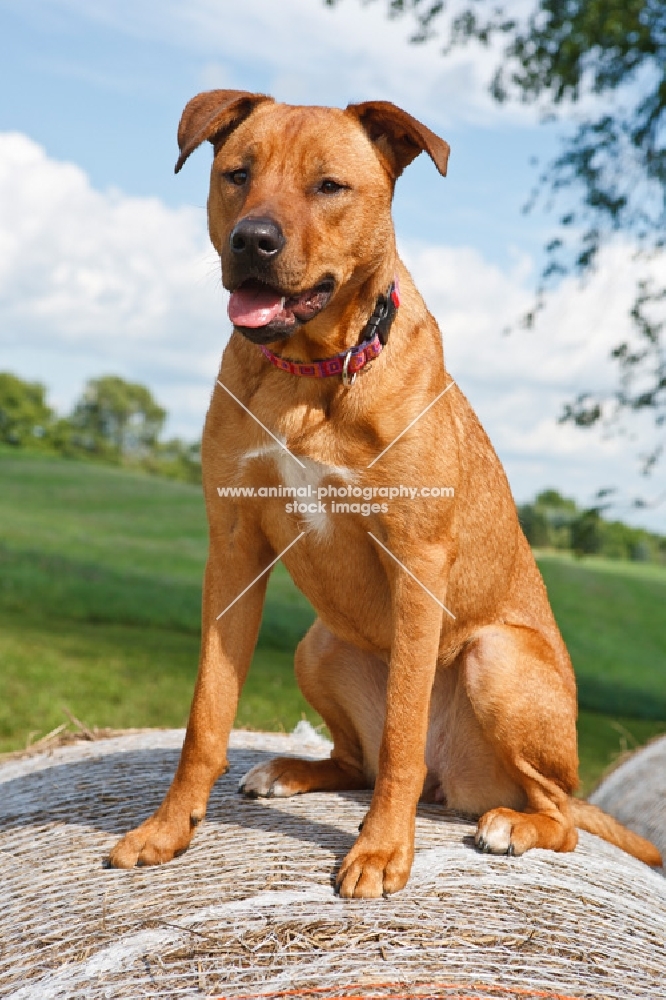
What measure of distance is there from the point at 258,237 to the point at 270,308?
256mm

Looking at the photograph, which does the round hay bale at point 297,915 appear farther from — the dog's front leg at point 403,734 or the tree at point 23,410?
the tree at point 23,410

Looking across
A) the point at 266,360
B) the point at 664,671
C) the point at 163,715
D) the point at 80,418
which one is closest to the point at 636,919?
the point at 266,360

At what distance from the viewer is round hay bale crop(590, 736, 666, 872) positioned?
5.96 meters

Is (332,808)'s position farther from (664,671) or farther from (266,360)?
(664,671)

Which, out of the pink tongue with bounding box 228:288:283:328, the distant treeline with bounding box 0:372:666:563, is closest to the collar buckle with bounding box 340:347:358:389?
the pink tongue with bounding box 228:288:283:328

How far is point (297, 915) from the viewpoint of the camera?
3.10 m

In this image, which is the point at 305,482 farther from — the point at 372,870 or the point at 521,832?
the point at 521,832

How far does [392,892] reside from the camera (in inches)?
131

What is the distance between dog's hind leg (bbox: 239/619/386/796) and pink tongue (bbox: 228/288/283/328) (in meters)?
1.68

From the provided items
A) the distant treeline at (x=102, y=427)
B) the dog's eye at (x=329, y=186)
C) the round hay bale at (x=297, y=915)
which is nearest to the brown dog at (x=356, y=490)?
the dog's eye at (x=329, y=186)

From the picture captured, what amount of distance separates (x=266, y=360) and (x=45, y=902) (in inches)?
82.3

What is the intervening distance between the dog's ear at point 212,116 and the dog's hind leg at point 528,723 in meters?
2.26

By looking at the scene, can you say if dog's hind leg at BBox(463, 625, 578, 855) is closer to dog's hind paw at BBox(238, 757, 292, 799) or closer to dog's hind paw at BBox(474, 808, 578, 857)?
dog's hind paw at BBox(474, 808, 578, 857)

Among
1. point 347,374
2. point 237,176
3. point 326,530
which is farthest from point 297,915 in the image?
A: point 237,176
